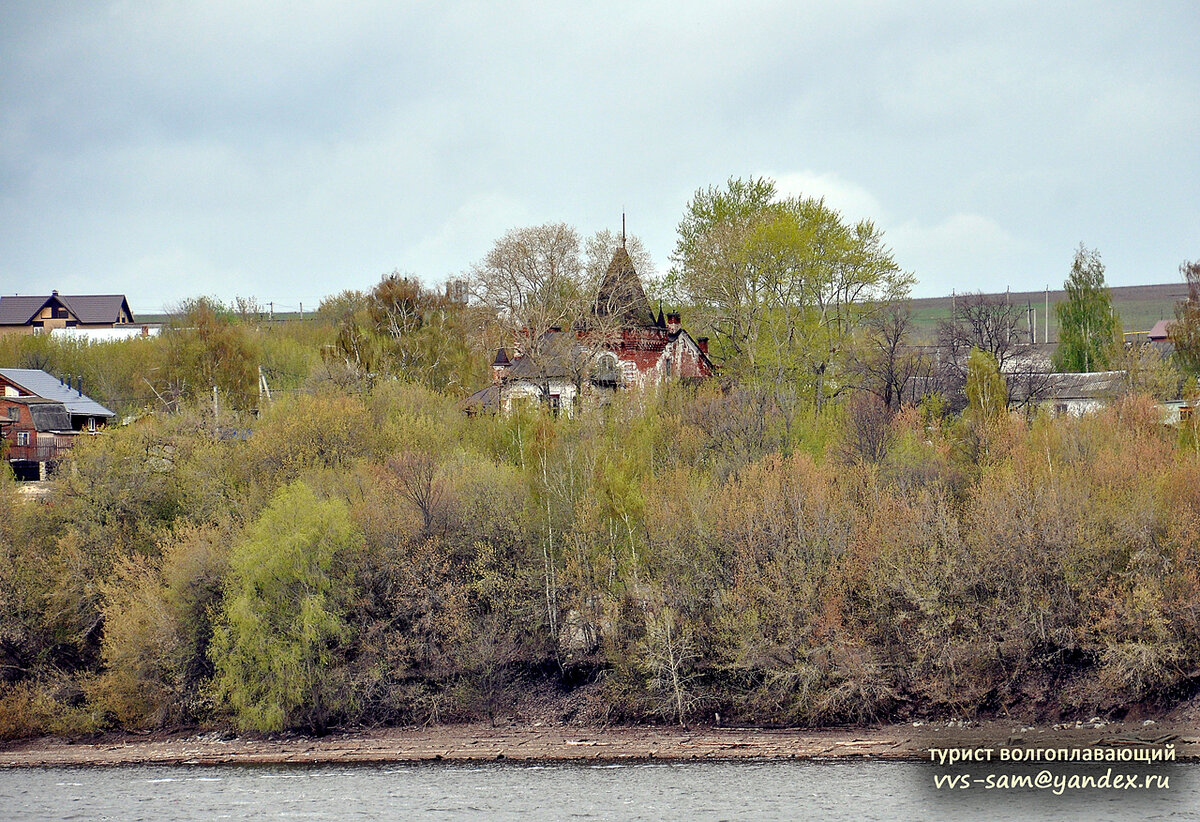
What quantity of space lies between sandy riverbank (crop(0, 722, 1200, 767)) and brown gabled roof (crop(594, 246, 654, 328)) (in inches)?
1148

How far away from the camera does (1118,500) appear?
117 feet

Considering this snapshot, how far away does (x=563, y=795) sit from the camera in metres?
27.7

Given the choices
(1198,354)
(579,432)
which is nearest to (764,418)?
(579,432)

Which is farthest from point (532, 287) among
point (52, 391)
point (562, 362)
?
point (52, 391)

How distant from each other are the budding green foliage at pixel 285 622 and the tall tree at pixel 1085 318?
6097cm

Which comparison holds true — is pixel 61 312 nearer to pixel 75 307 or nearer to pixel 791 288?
pixel 75 307

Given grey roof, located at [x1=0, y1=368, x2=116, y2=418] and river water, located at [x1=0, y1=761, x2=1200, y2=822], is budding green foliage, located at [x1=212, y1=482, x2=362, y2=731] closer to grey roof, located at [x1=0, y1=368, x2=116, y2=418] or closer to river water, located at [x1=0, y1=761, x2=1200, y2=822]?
river water, located at [x1=0, y1=761, x2=1200, y2=822]

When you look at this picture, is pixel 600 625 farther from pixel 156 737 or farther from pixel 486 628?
pixel 156 737

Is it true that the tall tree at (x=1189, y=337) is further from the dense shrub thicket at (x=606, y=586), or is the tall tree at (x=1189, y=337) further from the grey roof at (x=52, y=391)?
the grey roof at (x=52, y=391)

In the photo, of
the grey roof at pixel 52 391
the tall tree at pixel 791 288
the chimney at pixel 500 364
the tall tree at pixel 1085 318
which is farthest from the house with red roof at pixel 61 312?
the tall tree at pixel 1085 318

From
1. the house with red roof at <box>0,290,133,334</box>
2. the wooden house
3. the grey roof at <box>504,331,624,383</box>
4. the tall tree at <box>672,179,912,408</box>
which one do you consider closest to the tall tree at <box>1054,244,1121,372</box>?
the tall tree at <box>672,179,912,408</box>

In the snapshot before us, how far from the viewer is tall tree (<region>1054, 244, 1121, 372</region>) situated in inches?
3098

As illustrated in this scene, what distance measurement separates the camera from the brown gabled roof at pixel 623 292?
2336 inches

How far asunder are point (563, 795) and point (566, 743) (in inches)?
215
